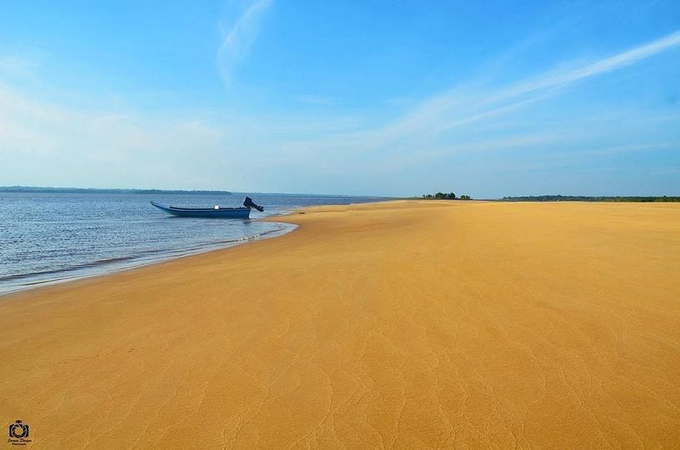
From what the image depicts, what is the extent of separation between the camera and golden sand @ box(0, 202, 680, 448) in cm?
294

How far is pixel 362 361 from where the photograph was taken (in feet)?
13.3

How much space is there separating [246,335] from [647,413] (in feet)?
13.3

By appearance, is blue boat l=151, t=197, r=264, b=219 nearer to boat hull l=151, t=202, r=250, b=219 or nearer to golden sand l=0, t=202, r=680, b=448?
boat hull l=151, t=202, r=250, b=219

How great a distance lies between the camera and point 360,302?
6.19m

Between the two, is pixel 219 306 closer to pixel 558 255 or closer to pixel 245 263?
pixel 245 263

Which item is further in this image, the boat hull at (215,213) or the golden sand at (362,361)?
the boat hull at (215,213)

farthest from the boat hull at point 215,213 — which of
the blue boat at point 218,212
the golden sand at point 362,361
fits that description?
the golden sand at point 362,361

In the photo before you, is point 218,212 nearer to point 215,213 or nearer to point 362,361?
point 215,213

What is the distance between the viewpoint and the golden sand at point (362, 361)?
294 centimetres

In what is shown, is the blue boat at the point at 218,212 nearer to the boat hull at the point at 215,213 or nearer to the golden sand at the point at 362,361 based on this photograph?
the boat hull at the point at 215,213

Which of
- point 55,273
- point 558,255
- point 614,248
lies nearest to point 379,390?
point 558,255

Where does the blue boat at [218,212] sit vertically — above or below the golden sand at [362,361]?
below

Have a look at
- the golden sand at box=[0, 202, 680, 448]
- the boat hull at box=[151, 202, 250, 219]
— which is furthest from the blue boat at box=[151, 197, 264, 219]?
the golden sand at box=[0, 202, 680, 448]

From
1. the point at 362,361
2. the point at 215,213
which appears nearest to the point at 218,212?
the point at 215,213
